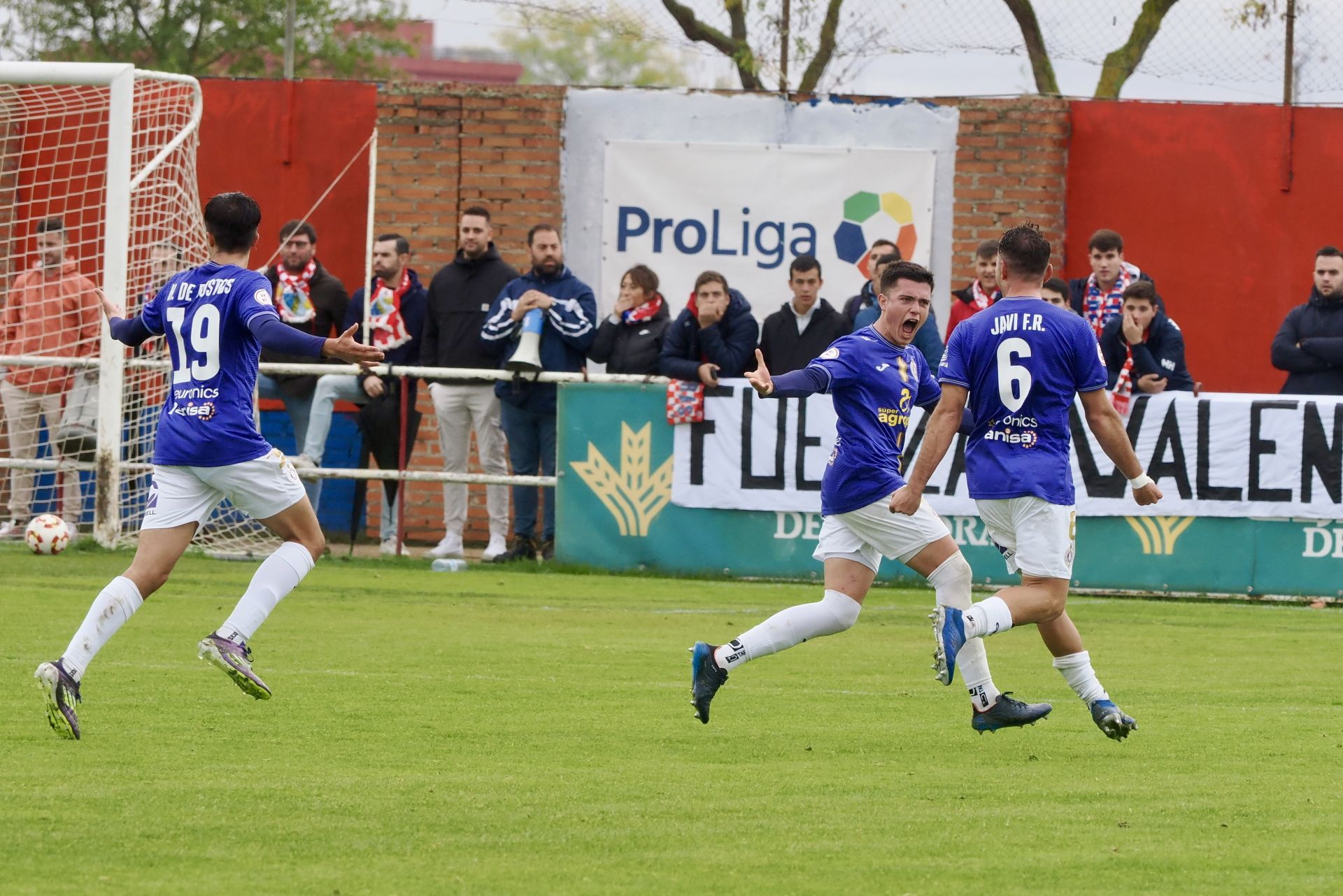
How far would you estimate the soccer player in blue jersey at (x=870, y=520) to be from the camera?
738 cm

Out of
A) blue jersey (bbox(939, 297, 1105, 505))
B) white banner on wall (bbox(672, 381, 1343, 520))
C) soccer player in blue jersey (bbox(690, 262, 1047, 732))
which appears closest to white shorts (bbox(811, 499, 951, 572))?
soccer player in blue jersey (bbox(690, 262, 1047, 732))

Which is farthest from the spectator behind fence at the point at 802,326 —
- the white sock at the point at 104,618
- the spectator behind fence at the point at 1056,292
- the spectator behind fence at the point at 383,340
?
the white sock at the point at 104,618

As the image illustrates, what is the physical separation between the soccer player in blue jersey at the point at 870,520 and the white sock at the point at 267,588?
1719 mm

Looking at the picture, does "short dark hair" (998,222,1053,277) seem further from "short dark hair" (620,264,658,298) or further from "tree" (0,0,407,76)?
"tree" (0,0,407,76)

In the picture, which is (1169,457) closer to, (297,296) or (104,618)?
(297,296)

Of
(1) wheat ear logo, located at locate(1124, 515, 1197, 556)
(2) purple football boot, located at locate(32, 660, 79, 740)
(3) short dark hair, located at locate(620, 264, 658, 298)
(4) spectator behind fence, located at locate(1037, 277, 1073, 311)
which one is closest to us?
(2) purple football boot, located at locate(32, 660, 79, 740)

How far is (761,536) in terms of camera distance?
13.4 metres

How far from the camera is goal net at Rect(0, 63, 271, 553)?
45.2ft

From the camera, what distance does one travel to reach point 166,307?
752cm

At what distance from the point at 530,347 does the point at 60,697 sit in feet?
24.0

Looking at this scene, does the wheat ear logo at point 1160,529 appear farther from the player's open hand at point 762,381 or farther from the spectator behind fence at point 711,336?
the player's open hand at point 762,381

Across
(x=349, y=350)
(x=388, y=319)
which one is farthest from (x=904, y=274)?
(x=388, y=319)

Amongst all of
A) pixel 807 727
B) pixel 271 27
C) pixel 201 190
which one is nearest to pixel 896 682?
pixel 807 727

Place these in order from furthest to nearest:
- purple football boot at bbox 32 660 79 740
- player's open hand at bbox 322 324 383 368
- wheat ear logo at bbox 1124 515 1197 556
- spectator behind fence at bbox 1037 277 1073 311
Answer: wheat ear logo at bbox 1124 515 1197 556
spectator behind fence at bbox 1037 277 1073 311
player's open hand at bbox 322 324 383 368
purple football boot at bbox 32 660 79 740
